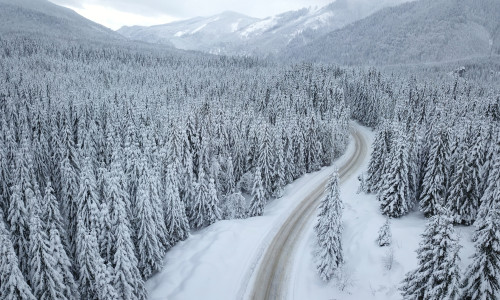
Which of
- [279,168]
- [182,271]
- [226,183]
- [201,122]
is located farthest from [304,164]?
[182,271]

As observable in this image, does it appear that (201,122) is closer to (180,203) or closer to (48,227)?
(180,203)

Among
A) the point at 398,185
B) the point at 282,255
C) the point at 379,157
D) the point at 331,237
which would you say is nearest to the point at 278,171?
the point at 379,157

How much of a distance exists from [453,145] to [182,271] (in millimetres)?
37660

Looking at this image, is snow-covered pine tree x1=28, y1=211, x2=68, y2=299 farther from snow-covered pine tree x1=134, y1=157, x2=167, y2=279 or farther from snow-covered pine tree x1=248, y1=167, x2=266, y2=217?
snow-covered pine tree x1=248, y1=167, x2=266, y2=217

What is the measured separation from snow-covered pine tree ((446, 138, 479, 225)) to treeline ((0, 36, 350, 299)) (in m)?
Result: 24.4

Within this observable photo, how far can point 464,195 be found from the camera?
35.6 meters

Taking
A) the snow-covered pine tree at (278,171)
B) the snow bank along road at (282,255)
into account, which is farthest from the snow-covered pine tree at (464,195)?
the snow-covered pine tree at (278,171)

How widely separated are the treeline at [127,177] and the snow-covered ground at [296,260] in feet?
10.4

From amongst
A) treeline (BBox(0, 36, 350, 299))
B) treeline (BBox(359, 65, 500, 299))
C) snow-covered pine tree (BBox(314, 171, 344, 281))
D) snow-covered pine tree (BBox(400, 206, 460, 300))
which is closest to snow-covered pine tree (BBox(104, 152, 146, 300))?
treeline (BBox(0, 36, 350, 299))

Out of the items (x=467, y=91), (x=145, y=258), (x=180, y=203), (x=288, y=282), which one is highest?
(x=467, y=91)

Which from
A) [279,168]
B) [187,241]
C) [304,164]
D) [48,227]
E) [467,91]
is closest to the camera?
[48,227]

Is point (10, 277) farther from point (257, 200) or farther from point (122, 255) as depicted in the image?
point (257, 200)

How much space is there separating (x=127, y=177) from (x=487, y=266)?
120 ft

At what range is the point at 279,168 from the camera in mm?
52750
